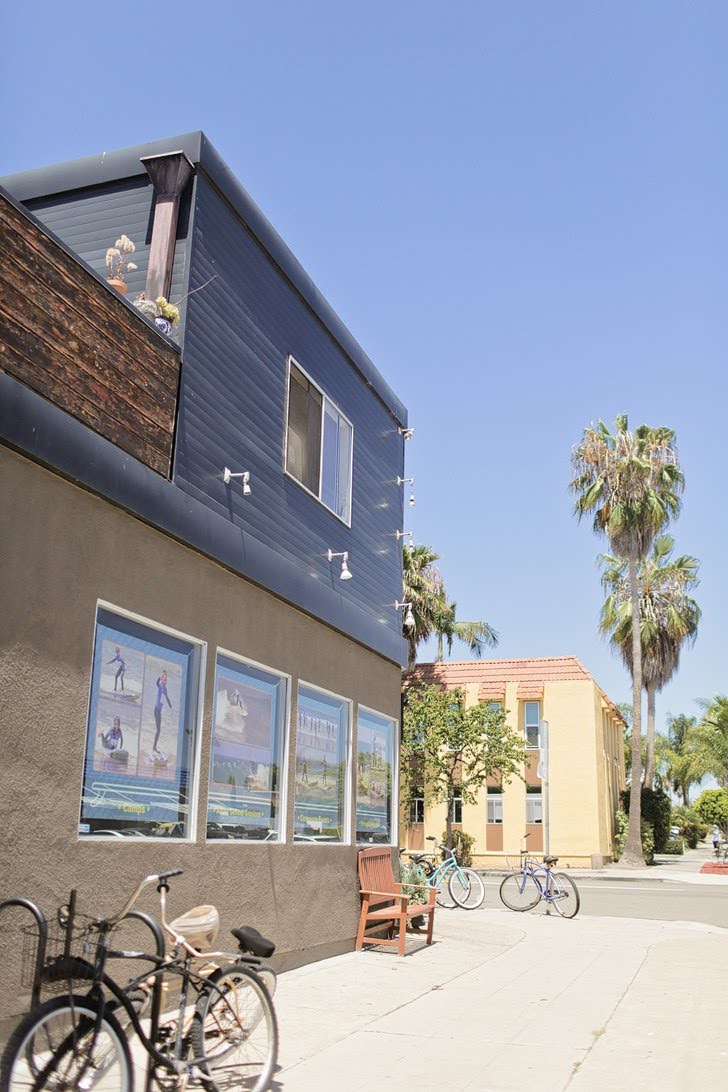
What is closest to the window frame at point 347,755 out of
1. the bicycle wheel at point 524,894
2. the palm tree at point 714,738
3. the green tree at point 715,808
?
the bicycle wheel at point 524,894

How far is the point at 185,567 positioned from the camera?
8.18 metres

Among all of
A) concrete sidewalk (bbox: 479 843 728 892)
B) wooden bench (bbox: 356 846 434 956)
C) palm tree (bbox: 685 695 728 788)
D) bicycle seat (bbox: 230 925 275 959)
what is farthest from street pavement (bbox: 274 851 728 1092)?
palm tree (bbox: 685 695 728 788)

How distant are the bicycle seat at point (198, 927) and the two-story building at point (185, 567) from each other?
3.00ft

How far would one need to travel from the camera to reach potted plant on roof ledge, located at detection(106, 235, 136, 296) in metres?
8.96

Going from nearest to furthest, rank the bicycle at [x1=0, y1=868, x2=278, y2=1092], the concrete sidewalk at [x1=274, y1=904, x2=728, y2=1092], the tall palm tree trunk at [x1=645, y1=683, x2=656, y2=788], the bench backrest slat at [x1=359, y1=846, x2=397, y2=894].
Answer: the bicycle at [x1=0, y1=868, x2=278, y2=1092], the concrete sidewalk at [x1=274, y1=904, x2=728, y2=1092], the bench backrest slat at [x1=359, y1=846, x2=397, y2=894], the tall palm tree trunk at [x1=645, y1=683, x2=656, y2=788]

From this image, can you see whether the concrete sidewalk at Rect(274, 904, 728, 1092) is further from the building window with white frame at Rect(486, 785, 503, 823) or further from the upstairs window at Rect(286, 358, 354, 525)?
the building window with white frame at Rect(486, 785, 503, 823)

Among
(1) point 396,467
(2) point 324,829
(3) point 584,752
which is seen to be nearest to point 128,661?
(2) point 324,829

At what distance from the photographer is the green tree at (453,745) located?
33781mm

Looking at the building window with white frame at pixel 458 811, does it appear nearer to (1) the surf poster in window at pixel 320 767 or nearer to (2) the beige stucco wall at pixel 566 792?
(2) the beige stucco wall at pixel 566 792

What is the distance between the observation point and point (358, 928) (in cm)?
1113

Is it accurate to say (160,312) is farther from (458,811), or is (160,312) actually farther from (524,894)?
(458,811)

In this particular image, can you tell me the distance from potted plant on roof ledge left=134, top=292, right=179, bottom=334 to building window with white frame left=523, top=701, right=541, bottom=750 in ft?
107

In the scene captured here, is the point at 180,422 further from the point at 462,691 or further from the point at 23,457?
the point at 462,691

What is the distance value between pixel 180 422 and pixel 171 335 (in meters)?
0.78
